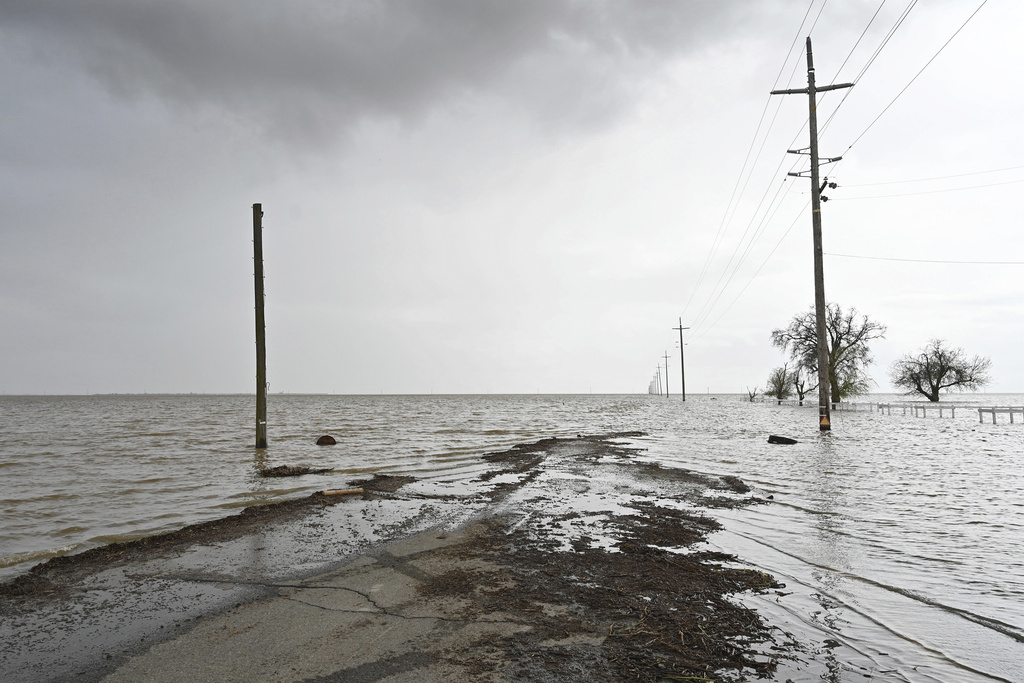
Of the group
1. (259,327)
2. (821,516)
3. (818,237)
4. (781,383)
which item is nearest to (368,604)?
(821,516)

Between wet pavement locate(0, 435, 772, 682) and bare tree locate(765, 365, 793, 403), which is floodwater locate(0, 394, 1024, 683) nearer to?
wet pavement locate(0, 435, 772, 682)

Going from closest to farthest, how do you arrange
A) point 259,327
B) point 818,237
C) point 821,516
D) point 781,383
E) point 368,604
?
point 368,604
point 821,516
point 259,327
point 818,237
point 781,383

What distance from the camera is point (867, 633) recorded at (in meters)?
4.32

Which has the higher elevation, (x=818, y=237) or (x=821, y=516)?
(x=818, y=237)

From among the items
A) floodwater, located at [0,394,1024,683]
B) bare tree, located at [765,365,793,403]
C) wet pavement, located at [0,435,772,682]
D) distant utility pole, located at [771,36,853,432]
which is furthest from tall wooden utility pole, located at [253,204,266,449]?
bare tree, located at [765,365,793,403]

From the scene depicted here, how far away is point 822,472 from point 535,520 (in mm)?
8542

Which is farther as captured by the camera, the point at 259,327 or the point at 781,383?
the point at 781,383

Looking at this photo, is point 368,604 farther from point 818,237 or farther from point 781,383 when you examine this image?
point 781,383

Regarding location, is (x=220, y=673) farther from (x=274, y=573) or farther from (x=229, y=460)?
(x=229, y=460)

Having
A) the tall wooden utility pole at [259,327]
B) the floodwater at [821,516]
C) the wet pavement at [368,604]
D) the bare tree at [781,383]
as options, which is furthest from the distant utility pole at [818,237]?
the bare tree at [781,383]

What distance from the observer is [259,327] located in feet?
66.3

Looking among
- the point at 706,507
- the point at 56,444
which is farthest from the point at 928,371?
the point at 56,444

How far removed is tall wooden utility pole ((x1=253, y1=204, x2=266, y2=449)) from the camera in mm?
19844

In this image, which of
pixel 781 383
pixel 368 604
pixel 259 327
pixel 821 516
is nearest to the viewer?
pixel 368 604
